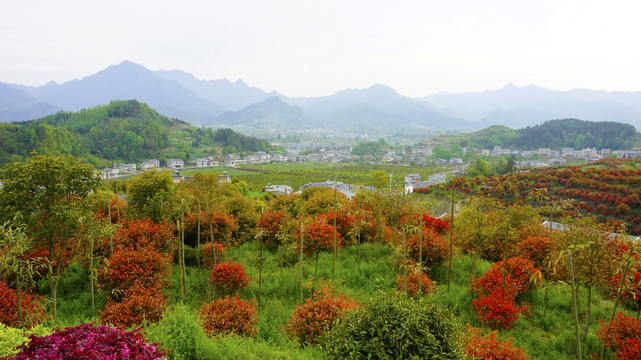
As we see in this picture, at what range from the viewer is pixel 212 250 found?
1017 centimetres

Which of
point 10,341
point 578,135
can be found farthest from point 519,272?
point 578,135

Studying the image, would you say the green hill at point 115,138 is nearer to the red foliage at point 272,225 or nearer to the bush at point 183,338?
the red foliage at point 272,225

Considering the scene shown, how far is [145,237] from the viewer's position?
375 inches

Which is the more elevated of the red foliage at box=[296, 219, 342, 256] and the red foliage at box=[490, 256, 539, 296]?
the red foliage at box=[296, 219, 342, 256]

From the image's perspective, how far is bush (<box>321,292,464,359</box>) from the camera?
12.8 ft

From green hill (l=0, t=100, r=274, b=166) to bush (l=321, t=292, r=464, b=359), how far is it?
5815 cm

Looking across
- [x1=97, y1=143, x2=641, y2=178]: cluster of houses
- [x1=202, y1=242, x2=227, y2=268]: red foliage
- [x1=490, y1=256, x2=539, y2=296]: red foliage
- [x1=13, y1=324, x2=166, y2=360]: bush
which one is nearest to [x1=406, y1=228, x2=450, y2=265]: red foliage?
[x1=490, y1=256, x2=539, y2=296]: red foliage

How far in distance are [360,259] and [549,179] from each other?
2434 centimetres

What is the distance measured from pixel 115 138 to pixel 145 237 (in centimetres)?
7614

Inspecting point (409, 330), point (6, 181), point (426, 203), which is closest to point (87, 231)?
point (6, 181)

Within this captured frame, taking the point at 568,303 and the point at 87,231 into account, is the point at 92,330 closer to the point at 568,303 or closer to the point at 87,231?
the point at 87,231

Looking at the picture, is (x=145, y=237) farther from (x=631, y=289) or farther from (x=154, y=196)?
(x=631, y=289)

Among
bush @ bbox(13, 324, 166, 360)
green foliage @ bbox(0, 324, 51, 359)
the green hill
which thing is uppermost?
the green hill

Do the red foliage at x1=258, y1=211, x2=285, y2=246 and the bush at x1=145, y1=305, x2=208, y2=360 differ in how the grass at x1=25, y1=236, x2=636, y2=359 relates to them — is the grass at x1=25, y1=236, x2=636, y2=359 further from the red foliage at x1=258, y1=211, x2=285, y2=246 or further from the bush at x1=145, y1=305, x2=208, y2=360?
the red foliage at x1=258, y1=211, x2=285, y2=246
